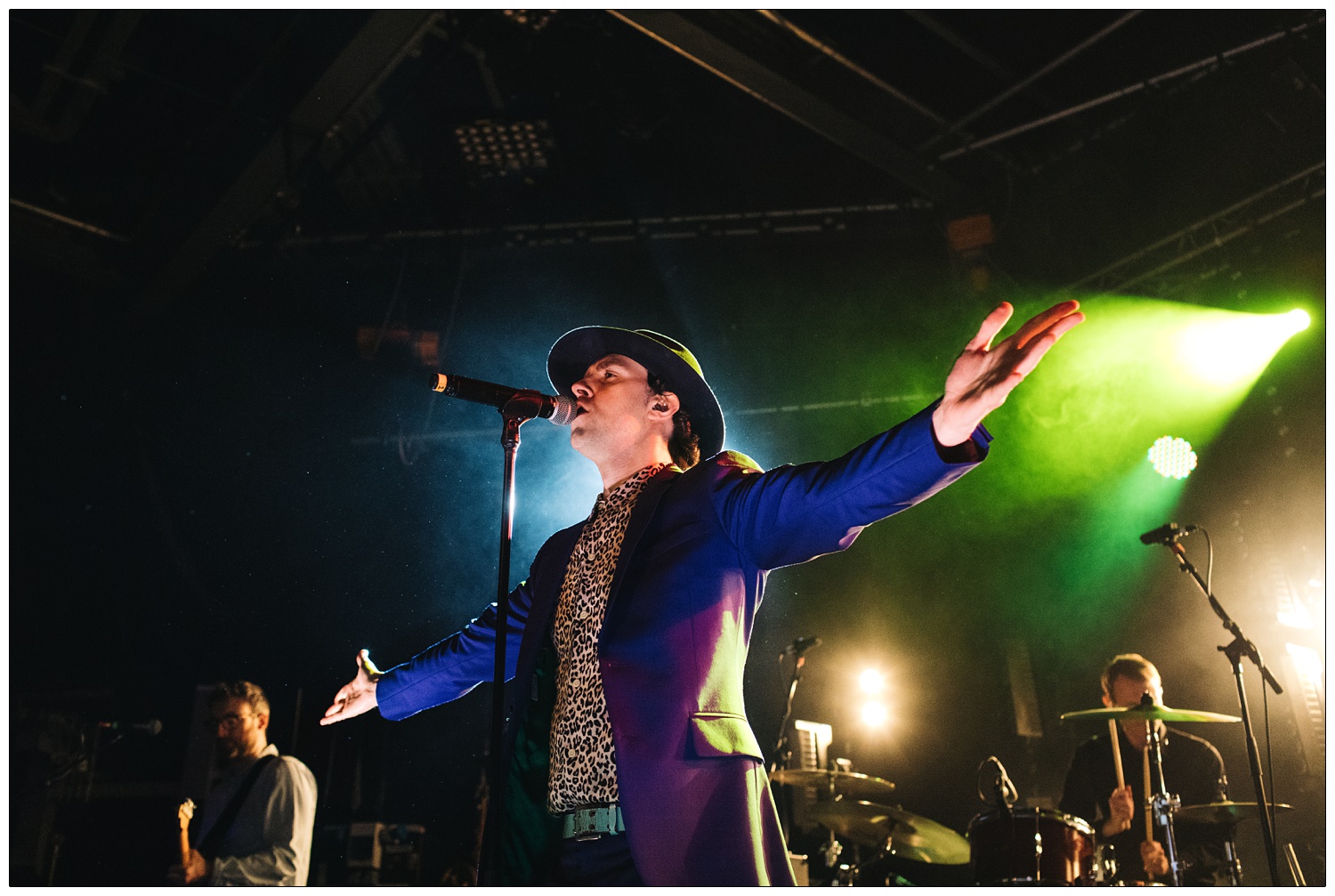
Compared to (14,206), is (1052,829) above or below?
below

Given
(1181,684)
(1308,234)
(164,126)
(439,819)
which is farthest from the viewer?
(439,819)

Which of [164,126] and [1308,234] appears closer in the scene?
[1308,234]

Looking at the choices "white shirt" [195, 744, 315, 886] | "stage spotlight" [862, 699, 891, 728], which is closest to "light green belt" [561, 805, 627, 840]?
"white shirt" [195, 744, 315, 886]

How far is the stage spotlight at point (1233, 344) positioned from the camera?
5977 millimetres

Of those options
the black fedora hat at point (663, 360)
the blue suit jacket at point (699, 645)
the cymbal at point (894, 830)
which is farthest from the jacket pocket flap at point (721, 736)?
the cymbal at point (894, 830)

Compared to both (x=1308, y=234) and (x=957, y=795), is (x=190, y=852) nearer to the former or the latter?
(x=957, y=795)

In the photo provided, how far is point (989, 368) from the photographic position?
1743 mm

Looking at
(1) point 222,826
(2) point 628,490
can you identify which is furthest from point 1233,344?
(1) point 222,826

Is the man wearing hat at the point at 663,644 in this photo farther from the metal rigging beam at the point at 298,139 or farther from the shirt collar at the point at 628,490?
the metal rigging beam at the point at 298,139

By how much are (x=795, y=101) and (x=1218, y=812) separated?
4366mm

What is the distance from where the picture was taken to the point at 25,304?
255 inches

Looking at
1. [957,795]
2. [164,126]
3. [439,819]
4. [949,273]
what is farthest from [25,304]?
[957,795]

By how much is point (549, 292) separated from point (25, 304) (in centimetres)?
367

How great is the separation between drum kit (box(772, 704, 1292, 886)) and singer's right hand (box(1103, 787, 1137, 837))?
166 mm
